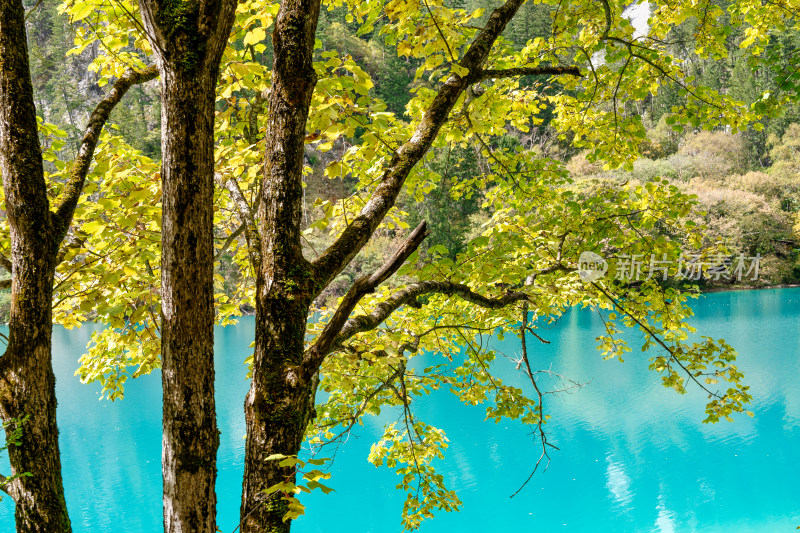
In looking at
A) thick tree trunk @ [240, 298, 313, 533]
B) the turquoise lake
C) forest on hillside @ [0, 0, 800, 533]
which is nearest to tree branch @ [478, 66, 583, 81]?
forest on hillside @ [0, 0, 800, 533]

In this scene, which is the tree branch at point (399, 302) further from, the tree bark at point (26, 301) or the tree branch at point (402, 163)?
the tree bark at point (26, 301)

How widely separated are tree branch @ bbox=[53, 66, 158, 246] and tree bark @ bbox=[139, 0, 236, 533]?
80cm

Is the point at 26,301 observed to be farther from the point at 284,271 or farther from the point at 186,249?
the point at 284,271

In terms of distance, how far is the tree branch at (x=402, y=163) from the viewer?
1.51 metres

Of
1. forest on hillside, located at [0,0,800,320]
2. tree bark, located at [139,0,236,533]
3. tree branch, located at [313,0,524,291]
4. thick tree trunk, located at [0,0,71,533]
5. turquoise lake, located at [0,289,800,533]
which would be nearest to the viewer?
tree bark, located at [139,0,236,533]

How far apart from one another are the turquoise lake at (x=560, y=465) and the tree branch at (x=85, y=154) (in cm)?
426

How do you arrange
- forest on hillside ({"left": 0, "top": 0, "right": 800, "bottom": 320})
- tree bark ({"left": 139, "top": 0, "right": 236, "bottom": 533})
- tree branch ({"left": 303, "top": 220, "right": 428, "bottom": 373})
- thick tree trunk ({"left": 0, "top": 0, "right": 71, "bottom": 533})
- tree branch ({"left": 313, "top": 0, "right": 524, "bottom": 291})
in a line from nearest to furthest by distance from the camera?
tree bark ({"left": 139, "top": 0, "right": 236, "bottom": 533}), tree branch ({"left": 303, "top": 220, "right": 428, "bottom": 373}), tree branch ({"left": 313, "top": 0, "right": 524, "bottom": 291}), thick tree trunk ({"left": 0, "top": 0, "right": 71, "bottom": 533}), forest on hillside ({"left": 0, "top": 0, "right": 800, "bottom": 320})

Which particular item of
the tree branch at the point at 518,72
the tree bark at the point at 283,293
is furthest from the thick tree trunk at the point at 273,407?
the tree branch at the point at 518,72

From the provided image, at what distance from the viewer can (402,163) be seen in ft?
5.74

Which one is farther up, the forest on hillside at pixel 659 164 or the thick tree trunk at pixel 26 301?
the forest on hillside at pixel 659 164

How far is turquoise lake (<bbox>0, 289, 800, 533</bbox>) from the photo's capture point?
692 centimetres

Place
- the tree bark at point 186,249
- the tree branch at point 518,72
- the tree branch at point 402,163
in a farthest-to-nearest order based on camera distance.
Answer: the tree branch at point 518,72
the tree branch at point 402,163
the tree bark at point 186,249

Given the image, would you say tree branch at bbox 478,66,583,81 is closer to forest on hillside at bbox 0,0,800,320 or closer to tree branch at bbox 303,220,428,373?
tree branch at bbox 303,220,428,373

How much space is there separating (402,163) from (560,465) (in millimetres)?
7734
